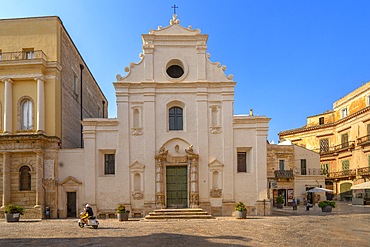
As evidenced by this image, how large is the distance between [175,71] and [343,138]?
28175 millimetres

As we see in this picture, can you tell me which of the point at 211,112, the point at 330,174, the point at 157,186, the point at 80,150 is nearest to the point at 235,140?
the point at 211,112

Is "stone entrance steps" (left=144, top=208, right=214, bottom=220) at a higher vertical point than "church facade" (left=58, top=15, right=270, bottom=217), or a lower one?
lower

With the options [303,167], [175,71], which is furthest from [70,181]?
[303,167]

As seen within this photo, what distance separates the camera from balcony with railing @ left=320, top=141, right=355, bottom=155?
142 ft

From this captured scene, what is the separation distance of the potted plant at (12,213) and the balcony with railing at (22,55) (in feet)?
30.2

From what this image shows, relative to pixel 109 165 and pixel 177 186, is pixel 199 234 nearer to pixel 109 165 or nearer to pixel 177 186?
pixel 177 186

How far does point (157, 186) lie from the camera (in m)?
24.6

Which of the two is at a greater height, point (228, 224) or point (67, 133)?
point (67, 133)

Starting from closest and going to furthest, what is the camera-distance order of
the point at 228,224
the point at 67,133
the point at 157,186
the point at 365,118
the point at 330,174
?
the point at 228,224, the point at 157,186, the point at 67,133, the point at 365,118, the point at 330,174

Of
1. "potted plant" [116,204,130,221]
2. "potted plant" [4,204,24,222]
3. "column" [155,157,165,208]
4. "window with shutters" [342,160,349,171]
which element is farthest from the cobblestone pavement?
"window with shutters" [342,160,349,171]

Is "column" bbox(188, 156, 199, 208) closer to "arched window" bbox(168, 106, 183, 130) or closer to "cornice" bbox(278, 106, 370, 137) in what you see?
"arched window" bbox(168, 106, 183, 130)

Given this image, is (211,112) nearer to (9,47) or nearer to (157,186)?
(157,186)

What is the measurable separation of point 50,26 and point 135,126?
8670mm

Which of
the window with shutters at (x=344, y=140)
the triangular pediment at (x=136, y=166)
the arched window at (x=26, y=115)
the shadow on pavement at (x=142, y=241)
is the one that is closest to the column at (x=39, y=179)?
the arched window at (x=26, y=115)
